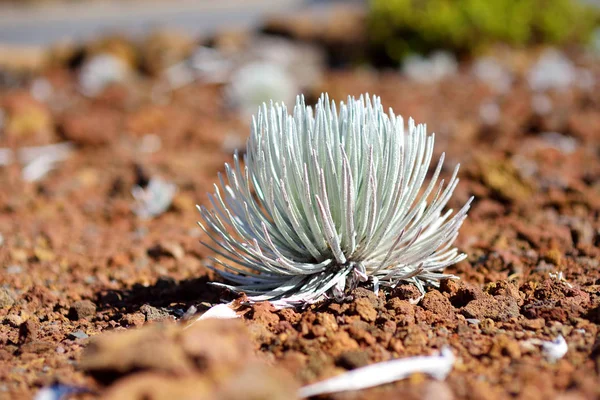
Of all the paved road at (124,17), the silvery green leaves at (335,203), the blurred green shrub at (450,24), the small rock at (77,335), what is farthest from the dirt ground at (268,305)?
the paved road at (124,17)

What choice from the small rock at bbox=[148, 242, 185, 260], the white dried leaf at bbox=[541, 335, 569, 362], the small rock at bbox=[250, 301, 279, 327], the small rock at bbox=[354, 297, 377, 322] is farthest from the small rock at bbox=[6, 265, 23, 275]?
the white dried leaf at bbox=[541, 335, 569, 362]

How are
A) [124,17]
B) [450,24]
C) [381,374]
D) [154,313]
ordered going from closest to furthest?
[381,374] → [154,313] → [450,24] → [124,17]

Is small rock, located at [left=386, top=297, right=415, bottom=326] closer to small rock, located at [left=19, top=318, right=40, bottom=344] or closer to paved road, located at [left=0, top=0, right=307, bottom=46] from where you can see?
small rock, located at [left=19, top=318, right=40, bottom=344]

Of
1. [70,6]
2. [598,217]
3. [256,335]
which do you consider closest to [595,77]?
[598,217]

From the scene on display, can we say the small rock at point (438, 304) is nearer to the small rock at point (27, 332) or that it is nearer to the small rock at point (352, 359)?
the small rock at point (352, 359)

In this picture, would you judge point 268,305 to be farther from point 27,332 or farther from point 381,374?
point 27,332

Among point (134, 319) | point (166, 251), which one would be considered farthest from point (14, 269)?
point (134, 319)

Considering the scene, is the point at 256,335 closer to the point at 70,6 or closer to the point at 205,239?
the point at 205,239
